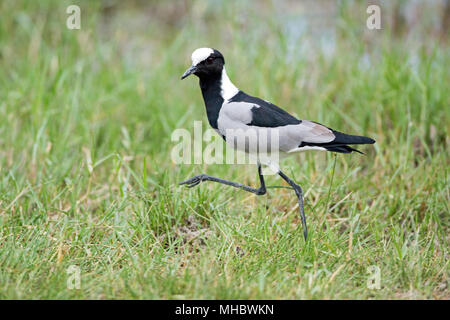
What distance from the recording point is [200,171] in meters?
4.30

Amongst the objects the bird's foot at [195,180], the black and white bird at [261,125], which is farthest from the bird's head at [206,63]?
the bird's foot at [195,180]

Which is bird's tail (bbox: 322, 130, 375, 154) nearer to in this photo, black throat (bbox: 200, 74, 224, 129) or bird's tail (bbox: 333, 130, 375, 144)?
bird's tail (bbox: 333, 130, 375, 144)

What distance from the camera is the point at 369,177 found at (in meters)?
4.54

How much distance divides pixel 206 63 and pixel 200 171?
38.6 inches

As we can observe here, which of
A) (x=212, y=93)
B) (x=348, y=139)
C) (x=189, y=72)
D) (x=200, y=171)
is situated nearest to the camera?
(x=348, y=139)

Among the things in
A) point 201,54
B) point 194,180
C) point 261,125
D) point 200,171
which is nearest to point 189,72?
point 201,54

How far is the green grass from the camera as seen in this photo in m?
3.21

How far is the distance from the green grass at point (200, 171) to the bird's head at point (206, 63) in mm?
680

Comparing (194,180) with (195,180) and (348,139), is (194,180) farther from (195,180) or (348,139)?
(348,139)

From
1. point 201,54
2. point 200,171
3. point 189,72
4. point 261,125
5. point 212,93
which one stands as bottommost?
point 200,171

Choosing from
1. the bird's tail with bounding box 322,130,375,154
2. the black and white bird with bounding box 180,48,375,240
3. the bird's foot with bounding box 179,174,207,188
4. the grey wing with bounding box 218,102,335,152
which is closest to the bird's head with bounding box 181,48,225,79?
the black and white bird with bounding box 180,48,375,240
